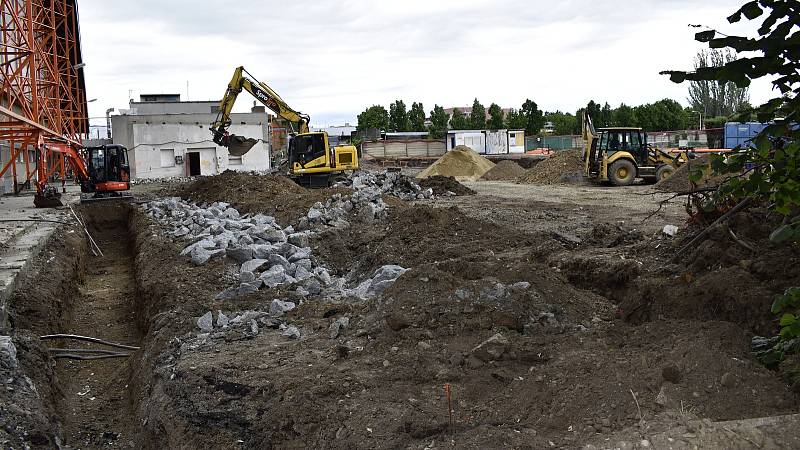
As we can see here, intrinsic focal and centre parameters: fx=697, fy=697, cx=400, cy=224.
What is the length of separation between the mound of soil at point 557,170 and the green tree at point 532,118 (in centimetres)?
3221

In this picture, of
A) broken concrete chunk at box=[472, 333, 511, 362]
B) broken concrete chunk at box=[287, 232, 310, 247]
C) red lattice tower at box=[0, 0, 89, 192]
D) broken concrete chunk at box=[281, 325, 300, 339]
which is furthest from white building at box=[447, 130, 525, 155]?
broken concrete chunk at box=[472, 333, 511, 362]

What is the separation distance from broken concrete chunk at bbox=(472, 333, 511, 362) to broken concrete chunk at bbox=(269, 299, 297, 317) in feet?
10.3

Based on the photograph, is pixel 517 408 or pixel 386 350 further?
pixel 386 350

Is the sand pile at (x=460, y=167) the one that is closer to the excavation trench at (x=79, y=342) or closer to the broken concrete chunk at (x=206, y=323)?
the excavation trench at (x=79, y=342)

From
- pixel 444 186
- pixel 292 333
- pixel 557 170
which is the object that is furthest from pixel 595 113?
pixel 292 333

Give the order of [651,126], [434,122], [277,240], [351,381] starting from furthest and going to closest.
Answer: [434,122] → [651,126] → [277,240] → [351,381]

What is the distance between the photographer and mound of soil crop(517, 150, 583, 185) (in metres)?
30.0

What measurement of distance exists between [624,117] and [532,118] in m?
9.92

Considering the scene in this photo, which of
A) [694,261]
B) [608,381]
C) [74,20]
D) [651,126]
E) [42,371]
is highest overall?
[74,20]

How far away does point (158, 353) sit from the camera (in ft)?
24.1

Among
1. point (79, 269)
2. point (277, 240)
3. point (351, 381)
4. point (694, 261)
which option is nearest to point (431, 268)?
point (351, 381)

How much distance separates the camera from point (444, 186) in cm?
2562

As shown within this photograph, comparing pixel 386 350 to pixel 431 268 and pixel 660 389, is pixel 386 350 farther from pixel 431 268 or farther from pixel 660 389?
pixel 660 389

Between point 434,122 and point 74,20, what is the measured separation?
123 feet
